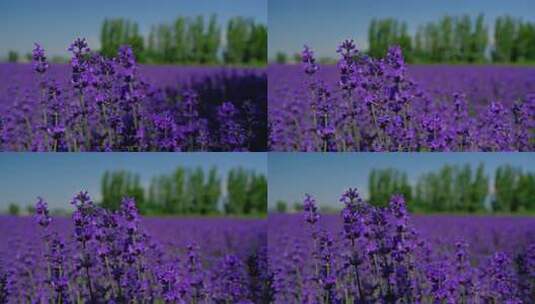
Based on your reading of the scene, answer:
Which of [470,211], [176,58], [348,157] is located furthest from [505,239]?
[176,58]

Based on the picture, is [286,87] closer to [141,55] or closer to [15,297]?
[141,55]

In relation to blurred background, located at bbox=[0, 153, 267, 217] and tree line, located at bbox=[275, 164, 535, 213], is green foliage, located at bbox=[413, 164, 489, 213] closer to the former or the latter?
tree line, located at bbox=[275, 164, 535, 213]

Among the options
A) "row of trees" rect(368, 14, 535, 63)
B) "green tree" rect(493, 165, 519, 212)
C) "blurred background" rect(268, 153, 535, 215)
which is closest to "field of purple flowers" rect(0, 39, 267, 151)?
"blurred background" rect(268, 153, 535, 215)

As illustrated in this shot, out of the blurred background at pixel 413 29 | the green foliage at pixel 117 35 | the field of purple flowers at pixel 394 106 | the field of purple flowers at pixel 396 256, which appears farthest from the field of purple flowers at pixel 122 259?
the blurred background at pixel 413 29

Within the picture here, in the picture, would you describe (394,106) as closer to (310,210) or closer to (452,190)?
(452,190)

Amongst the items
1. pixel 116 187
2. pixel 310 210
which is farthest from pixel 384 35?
pixel 116 187
